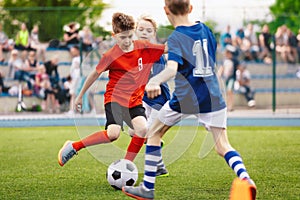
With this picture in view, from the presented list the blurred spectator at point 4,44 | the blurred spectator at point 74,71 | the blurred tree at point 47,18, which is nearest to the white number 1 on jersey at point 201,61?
the blurred spectator at point 74,71

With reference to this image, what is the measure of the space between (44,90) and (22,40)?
1354mm

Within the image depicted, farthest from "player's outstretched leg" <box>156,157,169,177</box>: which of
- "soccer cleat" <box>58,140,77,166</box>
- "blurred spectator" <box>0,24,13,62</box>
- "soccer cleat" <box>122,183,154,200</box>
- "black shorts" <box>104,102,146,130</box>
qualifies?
"blurred spectator" <box>0,24,13,62</box>

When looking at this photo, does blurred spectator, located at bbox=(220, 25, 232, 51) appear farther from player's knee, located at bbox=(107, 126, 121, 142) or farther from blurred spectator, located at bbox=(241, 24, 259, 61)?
player's knee, located at bbox=(107, 126, 121, 142)

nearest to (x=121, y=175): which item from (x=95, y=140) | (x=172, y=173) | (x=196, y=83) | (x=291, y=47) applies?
(x=95, y=140)

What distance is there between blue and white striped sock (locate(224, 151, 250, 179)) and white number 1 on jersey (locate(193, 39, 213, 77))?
2.03ft

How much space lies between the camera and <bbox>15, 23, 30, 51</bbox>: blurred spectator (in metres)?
17.1

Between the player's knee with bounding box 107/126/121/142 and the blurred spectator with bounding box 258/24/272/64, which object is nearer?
the player's knee with bounding box 107/126/121/142

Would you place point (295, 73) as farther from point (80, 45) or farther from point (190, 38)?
point (190, 38)

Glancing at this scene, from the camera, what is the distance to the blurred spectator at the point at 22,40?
17109 mm

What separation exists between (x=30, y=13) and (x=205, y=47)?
42.4 feet

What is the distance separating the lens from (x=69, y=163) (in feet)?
27.2

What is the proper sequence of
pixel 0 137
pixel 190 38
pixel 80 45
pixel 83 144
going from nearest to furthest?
pixel 190 38, pixel 83 144, pixel 0 137, pixel 80 45

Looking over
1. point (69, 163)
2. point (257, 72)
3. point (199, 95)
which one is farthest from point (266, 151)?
point (257, 72)

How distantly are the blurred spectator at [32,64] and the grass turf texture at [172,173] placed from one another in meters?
5.76
